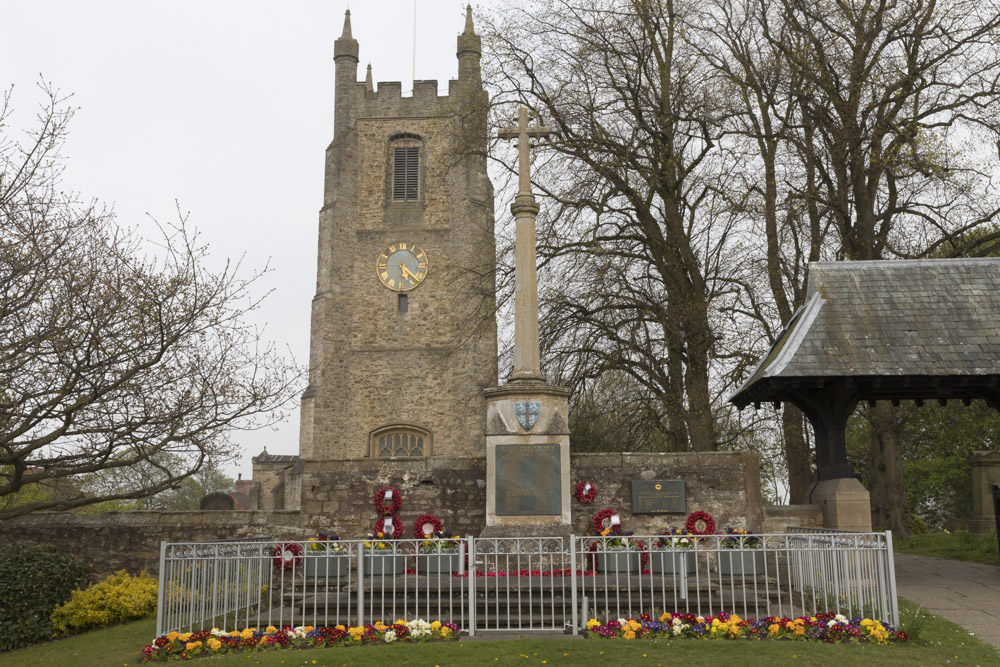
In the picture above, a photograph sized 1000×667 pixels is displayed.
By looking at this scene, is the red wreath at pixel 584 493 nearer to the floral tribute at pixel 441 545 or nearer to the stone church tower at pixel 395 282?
the floral tribute at pixel 441 545

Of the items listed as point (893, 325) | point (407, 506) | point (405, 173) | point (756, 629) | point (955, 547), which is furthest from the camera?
point (405, 173)

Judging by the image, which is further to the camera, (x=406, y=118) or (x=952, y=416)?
(x=406, y=118)

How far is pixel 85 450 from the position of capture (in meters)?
10.5

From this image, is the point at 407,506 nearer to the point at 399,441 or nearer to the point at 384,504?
the point at 384,504

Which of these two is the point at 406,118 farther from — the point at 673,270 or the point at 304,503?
the point at 304,503

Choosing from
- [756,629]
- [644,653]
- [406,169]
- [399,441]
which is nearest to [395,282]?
[406,169]

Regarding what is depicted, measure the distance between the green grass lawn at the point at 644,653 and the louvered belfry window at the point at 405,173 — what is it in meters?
26.4

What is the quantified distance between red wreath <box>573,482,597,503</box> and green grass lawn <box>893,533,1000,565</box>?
6.79m

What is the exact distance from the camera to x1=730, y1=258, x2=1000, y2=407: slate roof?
12.9 meters

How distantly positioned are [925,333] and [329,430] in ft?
71.3

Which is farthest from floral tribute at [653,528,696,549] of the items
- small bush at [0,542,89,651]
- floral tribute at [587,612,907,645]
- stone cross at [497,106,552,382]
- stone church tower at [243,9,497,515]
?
stone church tower at [243,9,497,515]

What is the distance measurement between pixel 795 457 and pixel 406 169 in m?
19.7

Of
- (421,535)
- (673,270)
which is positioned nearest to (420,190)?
(673,270)

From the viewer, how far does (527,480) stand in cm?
1364
